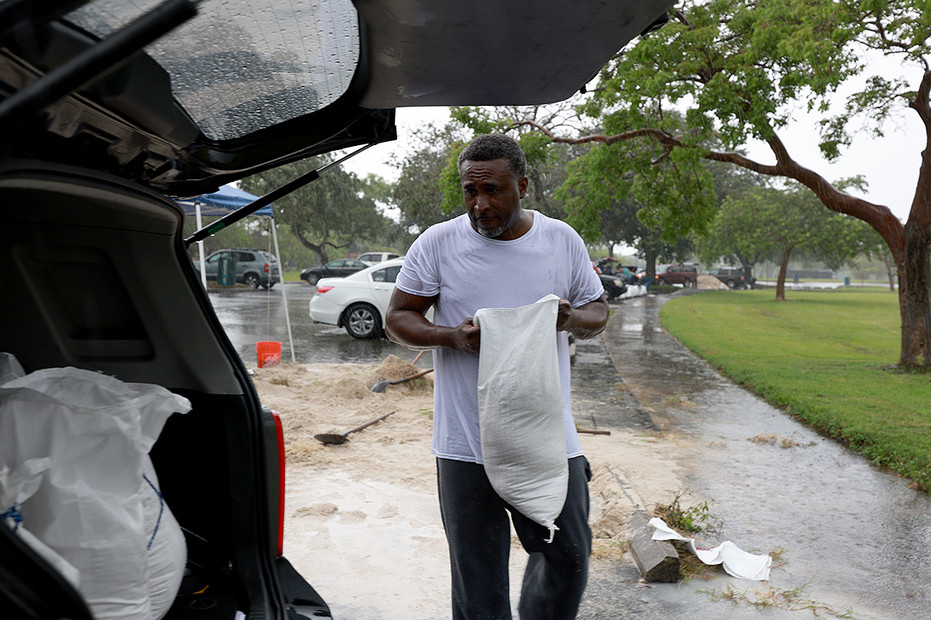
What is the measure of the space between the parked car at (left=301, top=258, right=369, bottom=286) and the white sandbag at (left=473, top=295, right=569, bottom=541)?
31.3 meters

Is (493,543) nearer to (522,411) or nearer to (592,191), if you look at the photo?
(522,411)

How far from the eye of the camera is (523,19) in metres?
1.57

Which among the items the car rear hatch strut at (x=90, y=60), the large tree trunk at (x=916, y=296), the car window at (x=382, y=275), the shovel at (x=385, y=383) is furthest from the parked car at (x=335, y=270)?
the car rear hatch strut at (x=90, y=60)

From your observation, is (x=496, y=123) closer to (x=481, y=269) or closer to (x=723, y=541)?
(x=723, y=541)

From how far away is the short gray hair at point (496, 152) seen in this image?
2414 millimetres

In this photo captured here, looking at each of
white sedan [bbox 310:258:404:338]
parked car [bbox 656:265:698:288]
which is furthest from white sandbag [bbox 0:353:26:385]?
parked car [bbox 656:265:698:288]

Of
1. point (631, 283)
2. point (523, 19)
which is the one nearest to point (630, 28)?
point (523, 19)

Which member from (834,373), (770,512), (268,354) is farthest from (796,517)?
(834,373)

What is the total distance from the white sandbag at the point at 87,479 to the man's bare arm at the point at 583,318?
1270 mm

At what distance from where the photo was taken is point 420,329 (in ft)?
8.04

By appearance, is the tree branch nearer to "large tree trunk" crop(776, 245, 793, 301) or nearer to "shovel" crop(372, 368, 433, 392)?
"shovel" crop(372, 368, 433, 392)

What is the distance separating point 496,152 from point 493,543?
125 cm

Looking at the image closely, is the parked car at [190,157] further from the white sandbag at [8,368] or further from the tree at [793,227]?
the tree at [793,227]

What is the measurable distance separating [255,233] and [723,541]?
56567mm
